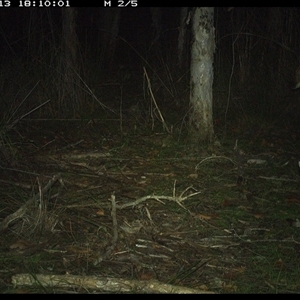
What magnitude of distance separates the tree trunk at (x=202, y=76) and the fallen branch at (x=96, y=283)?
140 inches

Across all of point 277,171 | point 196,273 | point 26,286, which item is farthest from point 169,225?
point 277,171

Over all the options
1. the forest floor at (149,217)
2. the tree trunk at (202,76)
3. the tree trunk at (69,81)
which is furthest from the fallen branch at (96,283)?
the tree trunk at (69,81)

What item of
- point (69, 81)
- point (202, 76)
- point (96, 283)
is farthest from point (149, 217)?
point (69, 81)

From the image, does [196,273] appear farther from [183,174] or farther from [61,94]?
[61,94]

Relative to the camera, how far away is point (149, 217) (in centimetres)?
435

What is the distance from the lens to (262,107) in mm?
8148

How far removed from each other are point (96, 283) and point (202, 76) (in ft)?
12.6

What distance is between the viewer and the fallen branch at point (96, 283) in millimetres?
3293

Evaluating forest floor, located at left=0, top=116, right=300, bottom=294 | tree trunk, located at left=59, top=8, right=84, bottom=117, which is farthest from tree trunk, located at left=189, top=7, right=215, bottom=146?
tree trunk, located at left=59, top=8, right=84, bottom=117

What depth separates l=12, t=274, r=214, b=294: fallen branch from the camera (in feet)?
10.8

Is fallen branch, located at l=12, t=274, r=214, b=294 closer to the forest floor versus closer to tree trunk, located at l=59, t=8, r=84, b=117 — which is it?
the forest floor

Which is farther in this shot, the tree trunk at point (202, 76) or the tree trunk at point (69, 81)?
the tree trunk at point (69, 81)

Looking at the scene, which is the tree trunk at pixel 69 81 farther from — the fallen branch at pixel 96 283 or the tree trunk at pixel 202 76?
the fallen branch at pixel 96 283

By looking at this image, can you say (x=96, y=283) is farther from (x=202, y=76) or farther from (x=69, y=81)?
(x=69, y=81)
